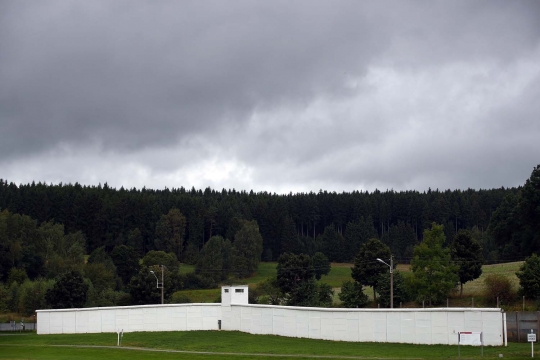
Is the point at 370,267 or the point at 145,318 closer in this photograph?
the point at 145,318

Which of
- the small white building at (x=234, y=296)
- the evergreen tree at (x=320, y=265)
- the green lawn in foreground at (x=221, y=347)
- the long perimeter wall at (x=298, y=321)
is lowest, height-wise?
the green lawn in foreground at (x=221, y=347)

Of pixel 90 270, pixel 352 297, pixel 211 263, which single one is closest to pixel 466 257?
pixel 352 297

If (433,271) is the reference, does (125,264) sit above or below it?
above

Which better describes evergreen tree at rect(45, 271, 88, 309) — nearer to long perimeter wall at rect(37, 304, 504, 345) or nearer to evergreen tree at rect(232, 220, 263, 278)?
long perimeter wall at rect(37, 304, 504, 345)

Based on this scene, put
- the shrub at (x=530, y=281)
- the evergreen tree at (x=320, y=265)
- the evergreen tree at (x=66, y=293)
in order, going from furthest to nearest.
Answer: the evergreen tree at (x=320, y=265)
the evergreen tree at (x=66, y=293)
the shrub at (x=530, y=281)

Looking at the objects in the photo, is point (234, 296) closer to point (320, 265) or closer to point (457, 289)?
point (457, 289)

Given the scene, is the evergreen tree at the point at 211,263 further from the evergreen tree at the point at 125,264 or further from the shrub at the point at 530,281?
the shrub at the point at 530,281

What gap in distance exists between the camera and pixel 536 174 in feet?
385

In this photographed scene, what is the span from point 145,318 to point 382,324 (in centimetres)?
2948

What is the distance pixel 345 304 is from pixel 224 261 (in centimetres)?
7805

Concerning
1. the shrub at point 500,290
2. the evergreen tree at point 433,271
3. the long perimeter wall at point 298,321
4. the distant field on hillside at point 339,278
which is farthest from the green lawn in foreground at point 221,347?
→ the distant field on hillside at point 339,278

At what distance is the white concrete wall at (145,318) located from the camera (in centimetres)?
7819

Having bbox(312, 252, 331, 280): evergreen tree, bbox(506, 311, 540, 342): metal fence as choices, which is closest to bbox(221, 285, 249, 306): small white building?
bbox(506, 311, 540, 342): metal fence

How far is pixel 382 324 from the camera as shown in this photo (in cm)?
6059
